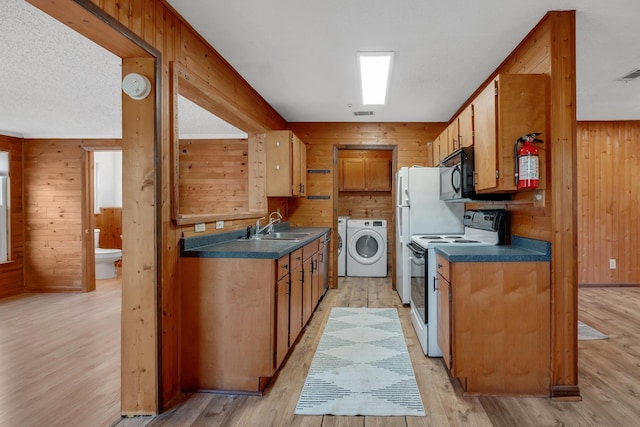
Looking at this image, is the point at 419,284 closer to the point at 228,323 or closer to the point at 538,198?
the point at 538,198

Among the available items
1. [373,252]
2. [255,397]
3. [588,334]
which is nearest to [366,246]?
[373,252]

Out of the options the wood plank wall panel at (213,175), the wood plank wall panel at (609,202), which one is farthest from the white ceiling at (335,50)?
the wood plank wall panel at (213,175)

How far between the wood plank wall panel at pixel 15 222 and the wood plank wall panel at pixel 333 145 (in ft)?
12.8

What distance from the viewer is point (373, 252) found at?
6098 mm

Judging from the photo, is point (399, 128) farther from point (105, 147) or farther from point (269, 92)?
point (105, 147)

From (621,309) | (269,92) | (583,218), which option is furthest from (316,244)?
(583,218)

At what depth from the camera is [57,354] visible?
2916mm

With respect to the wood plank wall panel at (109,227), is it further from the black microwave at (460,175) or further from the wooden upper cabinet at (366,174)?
the black microwave at (460,175)

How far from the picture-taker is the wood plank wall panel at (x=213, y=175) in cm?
594

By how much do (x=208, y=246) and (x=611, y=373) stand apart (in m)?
2.97

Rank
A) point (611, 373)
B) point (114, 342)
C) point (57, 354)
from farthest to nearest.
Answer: point (114, 342) < point (57, 354) < point (611, 373)

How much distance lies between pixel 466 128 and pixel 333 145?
7.83 feet

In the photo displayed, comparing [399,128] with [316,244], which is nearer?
[316,244]

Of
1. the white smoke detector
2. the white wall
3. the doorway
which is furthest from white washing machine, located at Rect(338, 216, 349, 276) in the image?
the white wall
